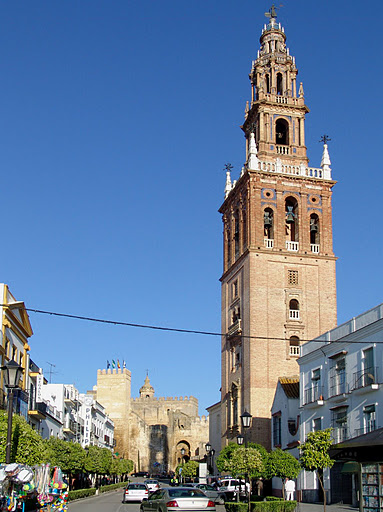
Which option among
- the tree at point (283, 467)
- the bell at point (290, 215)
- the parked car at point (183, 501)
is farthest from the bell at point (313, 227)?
the parked car at point (183, 501)

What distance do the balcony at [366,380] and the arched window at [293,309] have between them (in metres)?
17.7

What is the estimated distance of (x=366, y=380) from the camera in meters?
30.8

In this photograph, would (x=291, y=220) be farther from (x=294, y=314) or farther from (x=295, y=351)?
(x=295, y=351)

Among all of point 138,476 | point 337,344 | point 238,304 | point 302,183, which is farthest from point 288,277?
point 138,476

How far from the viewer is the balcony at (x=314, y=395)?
35.2 metres

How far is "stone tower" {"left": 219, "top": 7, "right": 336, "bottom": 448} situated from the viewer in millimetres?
48156

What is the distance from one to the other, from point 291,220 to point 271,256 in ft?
11.9

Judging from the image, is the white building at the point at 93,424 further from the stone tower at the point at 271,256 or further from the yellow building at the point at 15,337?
the yellow building at the point at 15,337

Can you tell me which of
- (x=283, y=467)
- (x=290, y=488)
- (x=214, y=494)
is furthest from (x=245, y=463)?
(x=214, y=494)

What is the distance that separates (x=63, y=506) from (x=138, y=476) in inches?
2878

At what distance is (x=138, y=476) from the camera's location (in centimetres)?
9256

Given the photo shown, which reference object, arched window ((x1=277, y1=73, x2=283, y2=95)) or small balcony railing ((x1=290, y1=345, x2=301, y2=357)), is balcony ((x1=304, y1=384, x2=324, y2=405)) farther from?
arched window ((x1=277, y1=73, x2=283, y2=95))

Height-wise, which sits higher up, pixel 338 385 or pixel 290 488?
pixel 338 385

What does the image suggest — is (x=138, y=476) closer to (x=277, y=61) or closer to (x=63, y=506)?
(x=277, y=61)
